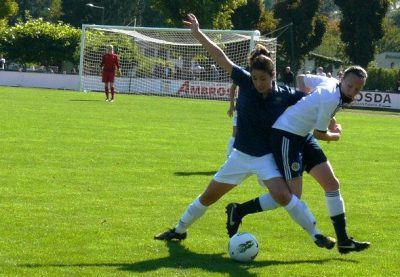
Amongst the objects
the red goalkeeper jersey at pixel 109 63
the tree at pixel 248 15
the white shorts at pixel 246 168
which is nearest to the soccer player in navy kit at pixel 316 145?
the white shorts at pixel 246 168

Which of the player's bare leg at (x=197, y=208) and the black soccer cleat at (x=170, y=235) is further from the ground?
the player's bare leg at (x=197, y=208)

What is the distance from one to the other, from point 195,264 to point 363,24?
5812 cm

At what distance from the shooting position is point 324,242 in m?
8.31

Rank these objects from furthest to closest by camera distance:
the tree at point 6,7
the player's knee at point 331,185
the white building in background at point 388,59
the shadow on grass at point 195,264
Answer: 1. the white building in background at point 388,59
2. the tree at point 6,7
3. the player's knee at point 331,185
4. the shadow on grass at point 195,264

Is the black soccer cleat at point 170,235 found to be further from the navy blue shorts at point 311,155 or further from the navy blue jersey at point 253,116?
the navy blue shorts at point 311,155

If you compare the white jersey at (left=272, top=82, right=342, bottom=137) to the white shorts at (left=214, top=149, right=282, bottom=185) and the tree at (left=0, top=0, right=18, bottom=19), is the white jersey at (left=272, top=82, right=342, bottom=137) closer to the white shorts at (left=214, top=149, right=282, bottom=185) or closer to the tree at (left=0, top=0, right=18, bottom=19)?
the white shorts at (left=214, top=149, right=282, bottom=185)

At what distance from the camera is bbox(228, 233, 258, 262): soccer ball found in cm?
820

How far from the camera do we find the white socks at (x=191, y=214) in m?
8.71

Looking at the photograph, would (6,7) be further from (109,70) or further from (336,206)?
(336,206)

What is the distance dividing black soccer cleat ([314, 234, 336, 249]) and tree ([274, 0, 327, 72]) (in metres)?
57.7

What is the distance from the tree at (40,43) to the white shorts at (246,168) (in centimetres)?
5175

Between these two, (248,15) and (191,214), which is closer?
(191,214)

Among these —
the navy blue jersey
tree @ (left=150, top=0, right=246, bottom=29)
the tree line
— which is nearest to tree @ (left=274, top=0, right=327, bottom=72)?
the tree line

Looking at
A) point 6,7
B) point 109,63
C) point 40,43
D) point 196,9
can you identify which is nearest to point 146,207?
point 109,63
